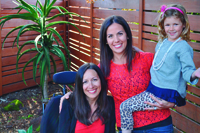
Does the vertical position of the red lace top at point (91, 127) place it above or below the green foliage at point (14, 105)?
above

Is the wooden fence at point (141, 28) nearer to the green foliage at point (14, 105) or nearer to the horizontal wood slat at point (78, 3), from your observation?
the horizontal wood slat at point (78, 3)

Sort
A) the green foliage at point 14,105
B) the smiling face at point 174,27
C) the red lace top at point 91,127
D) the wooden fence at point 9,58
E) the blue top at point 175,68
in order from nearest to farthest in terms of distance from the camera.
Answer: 1. the blue top at point 175,68
2. the smiling face at point 174,27
3. the red lace top at point 91,127
4. the green foliage at point 14,105
5. the wooden fence at point 9,58

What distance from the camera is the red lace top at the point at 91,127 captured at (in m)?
1.89

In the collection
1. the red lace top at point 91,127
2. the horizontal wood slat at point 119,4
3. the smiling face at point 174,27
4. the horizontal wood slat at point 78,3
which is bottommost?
the red lace top at point 91,127

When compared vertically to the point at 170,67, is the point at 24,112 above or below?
below

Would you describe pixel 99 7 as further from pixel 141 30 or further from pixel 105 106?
pixel 105 106

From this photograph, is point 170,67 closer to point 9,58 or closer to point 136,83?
point 136,83

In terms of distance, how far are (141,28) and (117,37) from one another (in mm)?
1609

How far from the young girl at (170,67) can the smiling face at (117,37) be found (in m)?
0.25

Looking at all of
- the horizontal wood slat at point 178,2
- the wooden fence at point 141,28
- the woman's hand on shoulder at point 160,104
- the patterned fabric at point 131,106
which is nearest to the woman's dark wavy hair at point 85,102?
the patterned fabric at point 131,106

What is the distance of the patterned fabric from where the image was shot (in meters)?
1.72

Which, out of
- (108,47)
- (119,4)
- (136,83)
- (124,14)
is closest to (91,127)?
(136,83)

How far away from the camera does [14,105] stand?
14.6 ft

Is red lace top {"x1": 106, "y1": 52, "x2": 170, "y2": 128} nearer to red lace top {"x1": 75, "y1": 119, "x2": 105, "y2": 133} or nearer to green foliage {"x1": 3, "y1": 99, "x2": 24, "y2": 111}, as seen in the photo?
red lace top {"x1": 75, "y1": 119, "x2": 105, "y2": 133}
